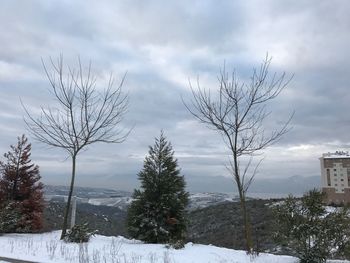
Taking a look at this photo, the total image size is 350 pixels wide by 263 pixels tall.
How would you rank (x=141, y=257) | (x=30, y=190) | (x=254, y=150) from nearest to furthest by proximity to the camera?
1. (x=141, y=257)
2. (x=254, y=150)
3. (x=30, y=190)

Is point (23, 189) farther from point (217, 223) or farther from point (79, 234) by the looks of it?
point (217, 223)

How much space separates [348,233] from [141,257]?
16.9 ft

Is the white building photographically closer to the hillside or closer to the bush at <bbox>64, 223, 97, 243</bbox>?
the hillside

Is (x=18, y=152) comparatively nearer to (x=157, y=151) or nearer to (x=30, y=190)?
(x=30, y=190)

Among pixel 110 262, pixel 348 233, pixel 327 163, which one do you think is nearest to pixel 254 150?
pixel 348 233

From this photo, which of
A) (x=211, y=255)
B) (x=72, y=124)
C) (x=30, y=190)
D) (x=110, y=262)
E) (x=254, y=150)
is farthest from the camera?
(x=30, y=190)

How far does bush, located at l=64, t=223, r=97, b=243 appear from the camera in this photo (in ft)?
46.7

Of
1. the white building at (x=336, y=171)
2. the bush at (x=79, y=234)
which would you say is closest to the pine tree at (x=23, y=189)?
the bush at (x=79, y=234)

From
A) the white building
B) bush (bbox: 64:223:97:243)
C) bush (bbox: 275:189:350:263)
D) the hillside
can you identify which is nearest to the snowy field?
bush (bbox: 64:223:97:243)

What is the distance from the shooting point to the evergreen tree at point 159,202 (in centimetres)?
1641

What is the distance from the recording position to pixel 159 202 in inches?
664

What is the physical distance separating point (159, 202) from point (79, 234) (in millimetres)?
3594

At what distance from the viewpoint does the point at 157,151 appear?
17.5 m

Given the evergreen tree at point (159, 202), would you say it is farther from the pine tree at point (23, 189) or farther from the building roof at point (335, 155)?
the building roof at point (335, 155)
